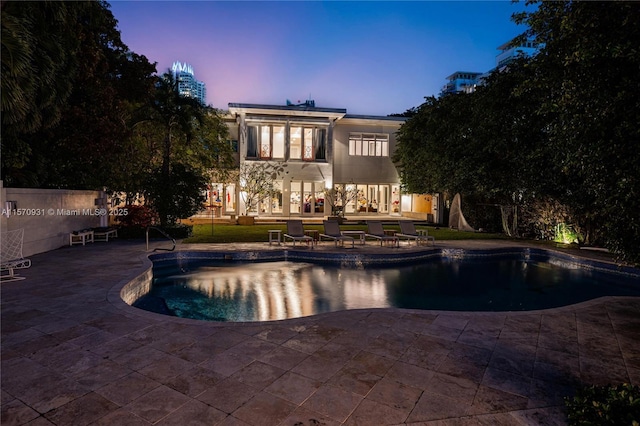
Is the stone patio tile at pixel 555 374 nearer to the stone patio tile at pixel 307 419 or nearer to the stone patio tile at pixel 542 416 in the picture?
the stone patio tile at pixel 542 416

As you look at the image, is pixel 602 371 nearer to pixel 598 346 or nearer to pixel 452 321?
pixel 598 346

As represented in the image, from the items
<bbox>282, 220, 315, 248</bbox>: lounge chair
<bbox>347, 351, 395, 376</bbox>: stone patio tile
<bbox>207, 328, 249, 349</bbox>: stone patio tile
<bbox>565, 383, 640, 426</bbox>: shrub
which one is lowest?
<bbox>347, 351, 395, 376</bbox>: stone patio tile

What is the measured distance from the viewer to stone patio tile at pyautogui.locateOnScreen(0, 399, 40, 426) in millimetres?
3261

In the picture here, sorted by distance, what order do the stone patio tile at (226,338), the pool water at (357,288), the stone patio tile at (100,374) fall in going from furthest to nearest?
1. the pool water at (357,288)
2. the stone patio tile at (226,338)
3. the stone patio tile at (100,374)

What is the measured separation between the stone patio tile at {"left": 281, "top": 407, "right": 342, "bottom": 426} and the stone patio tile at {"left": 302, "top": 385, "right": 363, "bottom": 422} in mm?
50

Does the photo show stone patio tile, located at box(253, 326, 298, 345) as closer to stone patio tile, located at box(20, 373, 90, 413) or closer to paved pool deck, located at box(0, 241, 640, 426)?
paved pool deck, located at box(0, 241, 640, 426)

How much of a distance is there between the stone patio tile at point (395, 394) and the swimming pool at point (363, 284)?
13.3 ft

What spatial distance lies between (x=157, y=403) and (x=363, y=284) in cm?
744

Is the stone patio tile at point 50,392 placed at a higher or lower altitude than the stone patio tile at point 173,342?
lower

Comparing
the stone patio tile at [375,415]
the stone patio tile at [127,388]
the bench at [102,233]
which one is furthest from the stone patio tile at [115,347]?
the bench at [102,233]

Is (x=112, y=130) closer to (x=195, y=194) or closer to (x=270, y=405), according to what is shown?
(x=195, y=194)

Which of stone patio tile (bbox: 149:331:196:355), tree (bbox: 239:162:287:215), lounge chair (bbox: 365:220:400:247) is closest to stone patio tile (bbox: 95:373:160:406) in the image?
stone patio tile (bbox: 149:331:196:355)

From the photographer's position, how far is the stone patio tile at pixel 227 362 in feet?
13.8

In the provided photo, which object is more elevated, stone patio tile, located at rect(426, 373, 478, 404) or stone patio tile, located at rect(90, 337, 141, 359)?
stone patio tile, located at rect(90, 337, 141, 359)
